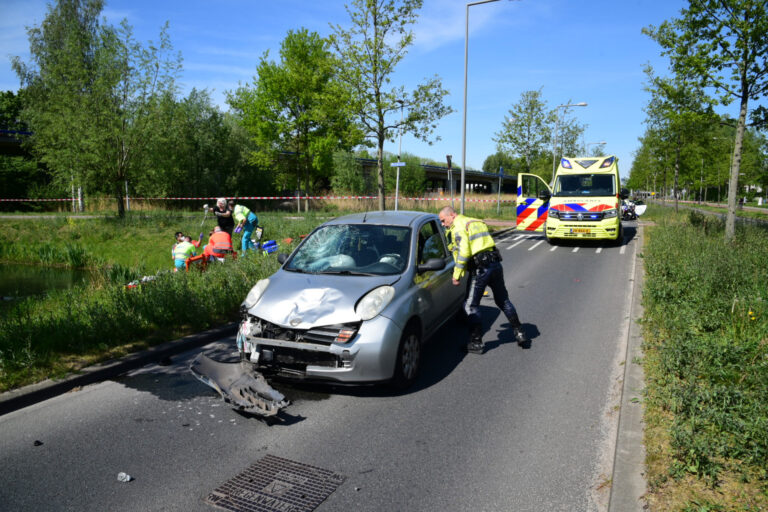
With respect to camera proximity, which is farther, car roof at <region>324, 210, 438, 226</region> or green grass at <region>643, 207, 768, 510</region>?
car roof at <region>324, 210, 438, 226</region>

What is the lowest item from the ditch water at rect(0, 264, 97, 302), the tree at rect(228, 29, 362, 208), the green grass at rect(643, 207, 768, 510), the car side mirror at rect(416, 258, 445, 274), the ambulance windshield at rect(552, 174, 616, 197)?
the ditch water at rect(0, 264, 97, 302)

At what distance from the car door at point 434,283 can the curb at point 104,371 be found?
2.81 m

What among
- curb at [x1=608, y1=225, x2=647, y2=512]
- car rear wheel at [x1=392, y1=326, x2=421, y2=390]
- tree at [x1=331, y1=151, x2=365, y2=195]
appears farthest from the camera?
tree at [x1=331, y1=151, x2=365, y2=195]

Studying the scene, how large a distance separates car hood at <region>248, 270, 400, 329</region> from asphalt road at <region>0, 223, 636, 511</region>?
80cm

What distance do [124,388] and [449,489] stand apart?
3.43 metres

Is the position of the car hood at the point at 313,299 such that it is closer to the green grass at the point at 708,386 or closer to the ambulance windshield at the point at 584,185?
the green grass at the point at 708,386

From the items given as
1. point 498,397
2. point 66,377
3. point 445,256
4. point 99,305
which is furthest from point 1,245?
point 498,397

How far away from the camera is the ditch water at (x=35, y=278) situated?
43.8ft

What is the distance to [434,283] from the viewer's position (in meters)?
5.79

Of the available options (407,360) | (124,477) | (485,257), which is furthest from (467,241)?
(124,477)

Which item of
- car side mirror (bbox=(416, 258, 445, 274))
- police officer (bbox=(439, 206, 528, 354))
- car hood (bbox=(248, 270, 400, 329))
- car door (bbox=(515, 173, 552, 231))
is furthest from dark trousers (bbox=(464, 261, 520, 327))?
car door (bbox=(515, 173, 552, 231))

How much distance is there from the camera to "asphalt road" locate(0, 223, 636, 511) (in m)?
3.28

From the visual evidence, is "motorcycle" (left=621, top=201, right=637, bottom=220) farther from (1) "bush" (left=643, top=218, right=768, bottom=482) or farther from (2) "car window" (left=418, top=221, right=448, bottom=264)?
(2) "car window" (left=418, top=221, right=448, bottom=264)

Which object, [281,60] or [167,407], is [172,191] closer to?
[281,60]
